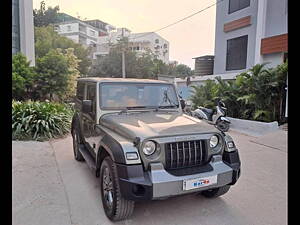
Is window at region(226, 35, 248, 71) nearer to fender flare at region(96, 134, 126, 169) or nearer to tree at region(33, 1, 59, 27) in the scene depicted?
fender flare at region(96, 134, 126, 169)

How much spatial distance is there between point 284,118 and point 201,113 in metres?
2.77

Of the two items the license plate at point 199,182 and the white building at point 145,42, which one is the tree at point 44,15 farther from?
the license plate at point 199,182

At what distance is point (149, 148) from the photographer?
263 cm

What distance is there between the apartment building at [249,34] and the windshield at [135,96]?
289 inches

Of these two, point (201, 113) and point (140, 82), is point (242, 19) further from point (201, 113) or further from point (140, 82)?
point (140, 82)

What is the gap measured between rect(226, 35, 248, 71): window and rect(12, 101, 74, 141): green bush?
10.9 m

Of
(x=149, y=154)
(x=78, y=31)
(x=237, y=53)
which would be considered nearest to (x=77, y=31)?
(x=78, y=31)

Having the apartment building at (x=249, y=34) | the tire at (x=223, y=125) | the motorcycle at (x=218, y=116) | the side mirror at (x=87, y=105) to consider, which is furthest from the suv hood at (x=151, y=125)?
the apartment building at (x=249, y=34)

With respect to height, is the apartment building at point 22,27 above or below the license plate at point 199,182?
above

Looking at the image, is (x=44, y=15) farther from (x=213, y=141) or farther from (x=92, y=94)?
(x=213, y=141)

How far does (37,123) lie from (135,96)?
4.27 meters

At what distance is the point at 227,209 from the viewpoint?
308cm

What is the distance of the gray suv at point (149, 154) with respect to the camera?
249 cm

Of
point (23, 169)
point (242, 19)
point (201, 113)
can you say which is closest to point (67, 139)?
point (23, 169)
